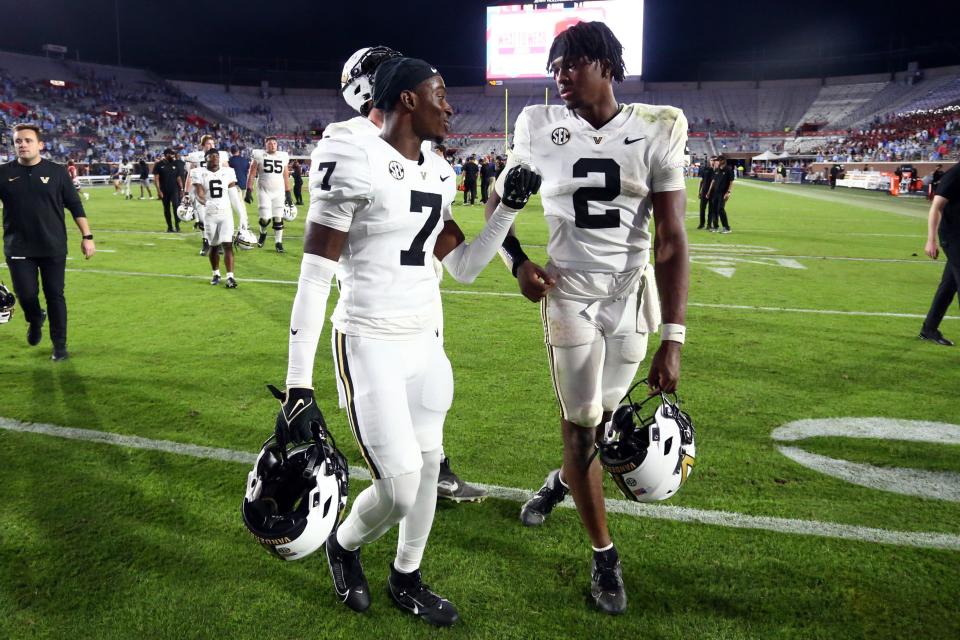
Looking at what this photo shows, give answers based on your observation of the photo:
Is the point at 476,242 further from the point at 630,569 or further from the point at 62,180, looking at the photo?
the point at 62,180

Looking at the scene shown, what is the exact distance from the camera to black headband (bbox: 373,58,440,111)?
241cm

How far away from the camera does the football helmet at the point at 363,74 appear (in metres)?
4.00

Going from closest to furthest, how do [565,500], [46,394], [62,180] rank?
[565,500]
[46,394]
[62,180]

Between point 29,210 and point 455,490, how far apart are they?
5033mm

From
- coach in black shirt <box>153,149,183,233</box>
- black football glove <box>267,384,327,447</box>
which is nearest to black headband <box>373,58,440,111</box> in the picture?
black football glove <box>267,384,327,447</box>

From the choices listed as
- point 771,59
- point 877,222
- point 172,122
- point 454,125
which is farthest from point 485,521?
point 771,59

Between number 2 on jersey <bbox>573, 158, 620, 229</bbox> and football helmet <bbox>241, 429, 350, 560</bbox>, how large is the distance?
1412 millimetres

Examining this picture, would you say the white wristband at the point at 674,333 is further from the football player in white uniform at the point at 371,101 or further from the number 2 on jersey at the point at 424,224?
the football player in white uniform at the point at 371,101

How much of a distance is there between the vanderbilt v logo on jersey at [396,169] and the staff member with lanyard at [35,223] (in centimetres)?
496

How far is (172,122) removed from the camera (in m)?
58.4

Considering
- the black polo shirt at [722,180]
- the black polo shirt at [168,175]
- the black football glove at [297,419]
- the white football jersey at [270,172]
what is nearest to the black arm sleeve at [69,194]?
the black football glove at [297,419]

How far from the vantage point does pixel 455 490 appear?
3598mm

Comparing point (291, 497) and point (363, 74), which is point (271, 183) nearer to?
point (363, 74)

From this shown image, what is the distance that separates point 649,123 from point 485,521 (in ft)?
6.91
